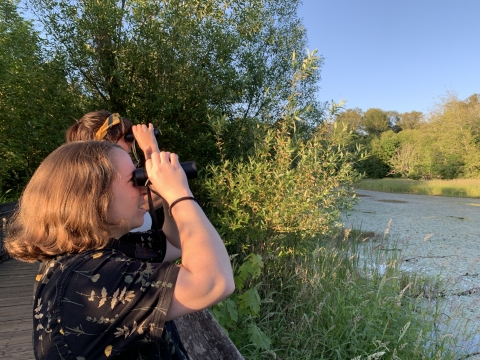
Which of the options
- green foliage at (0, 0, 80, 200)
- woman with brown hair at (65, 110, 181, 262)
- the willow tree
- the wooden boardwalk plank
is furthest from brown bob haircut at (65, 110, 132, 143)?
green foliage at (0, 0, 80, 200)

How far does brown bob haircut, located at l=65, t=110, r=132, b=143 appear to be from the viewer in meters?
1.91

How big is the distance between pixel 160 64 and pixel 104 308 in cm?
434

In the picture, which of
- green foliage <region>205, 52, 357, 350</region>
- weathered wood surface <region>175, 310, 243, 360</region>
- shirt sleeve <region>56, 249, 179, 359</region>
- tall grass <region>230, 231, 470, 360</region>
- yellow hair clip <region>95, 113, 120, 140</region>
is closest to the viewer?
shirt sleeve <region>56, 249, 179, 359</region>

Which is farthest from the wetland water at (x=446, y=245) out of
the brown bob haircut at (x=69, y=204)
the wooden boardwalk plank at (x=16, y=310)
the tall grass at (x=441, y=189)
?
the tall grass at (x=441, y=189)

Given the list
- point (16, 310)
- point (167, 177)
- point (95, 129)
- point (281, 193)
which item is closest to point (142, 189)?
point (167, 177)

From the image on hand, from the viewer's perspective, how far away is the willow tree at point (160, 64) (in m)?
4.53

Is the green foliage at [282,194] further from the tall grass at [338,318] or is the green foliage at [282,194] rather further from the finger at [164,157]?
the finger at [164,157]

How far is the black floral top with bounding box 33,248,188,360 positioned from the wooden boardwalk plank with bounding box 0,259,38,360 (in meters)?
1.93

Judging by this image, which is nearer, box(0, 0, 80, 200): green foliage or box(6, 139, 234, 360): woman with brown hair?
box(6, 139, 234, 360): woman with brown hair

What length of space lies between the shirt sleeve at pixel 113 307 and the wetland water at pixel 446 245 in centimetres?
261

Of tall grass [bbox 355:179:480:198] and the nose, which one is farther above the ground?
the nose

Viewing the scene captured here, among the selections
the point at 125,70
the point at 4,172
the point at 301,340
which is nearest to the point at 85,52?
the point at 125,70

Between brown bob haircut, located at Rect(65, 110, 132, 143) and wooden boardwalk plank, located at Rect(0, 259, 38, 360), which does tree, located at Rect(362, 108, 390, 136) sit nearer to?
wooden boardwalk plank, located at Rect(0, 259, 38, 360)

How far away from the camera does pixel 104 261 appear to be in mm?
721
